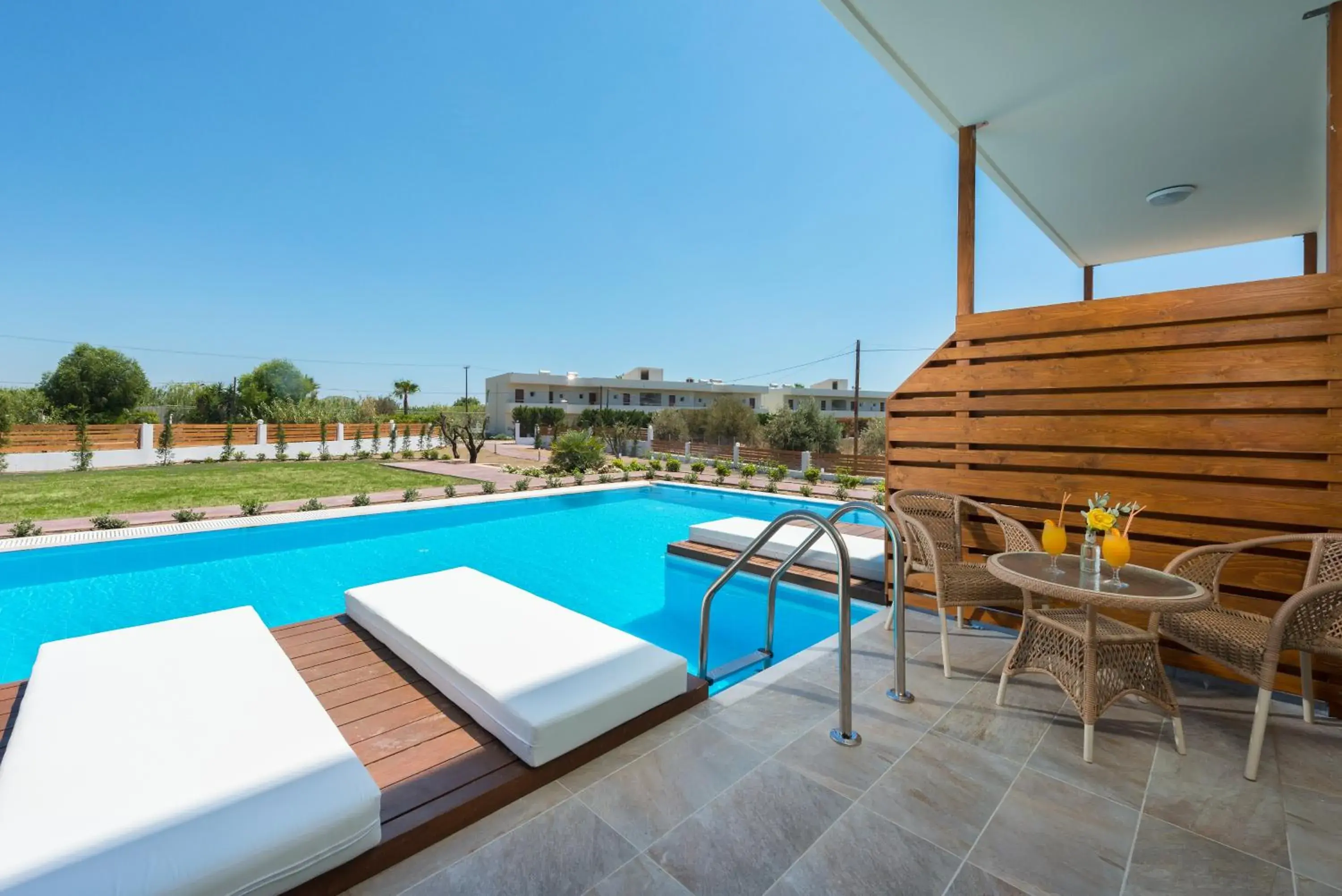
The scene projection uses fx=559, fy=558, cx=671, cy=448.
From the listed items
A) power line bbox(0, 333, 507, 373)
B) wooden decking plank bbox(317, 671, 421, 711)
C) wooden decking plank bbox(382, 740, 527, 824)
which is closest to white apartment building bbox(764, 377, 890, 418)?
power line bbox(0, 333, 507, 373)

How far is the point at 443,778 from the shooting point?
1.79 m

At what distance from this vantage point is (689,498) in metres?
12.4

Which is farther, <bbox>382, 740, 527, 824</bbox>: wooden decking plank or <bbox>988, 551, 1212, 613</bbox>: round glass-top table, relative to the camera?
<bbox>988, 551, 1212, 613</bbox>: round glass-top table

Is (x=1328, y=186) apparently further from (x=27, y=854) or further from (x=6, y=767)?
(x=6, y=767)

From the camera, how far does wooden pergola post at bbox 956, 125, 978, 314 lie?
12.6 ft

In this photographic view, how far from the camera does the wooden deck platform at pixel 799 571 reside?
4645 mm

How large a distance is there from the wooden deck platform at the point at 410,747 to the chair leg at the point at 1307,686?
2509mm

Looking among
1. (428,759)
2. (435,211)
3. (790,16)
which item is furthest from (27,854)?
(435,211)

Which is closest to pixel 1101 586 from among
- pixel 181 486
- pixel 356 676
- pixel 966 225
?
pixel 966 225

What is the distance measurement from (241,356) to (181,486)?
1208 inches

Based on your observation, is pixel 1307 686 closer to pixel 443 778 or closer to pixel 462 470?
pixel 443 778

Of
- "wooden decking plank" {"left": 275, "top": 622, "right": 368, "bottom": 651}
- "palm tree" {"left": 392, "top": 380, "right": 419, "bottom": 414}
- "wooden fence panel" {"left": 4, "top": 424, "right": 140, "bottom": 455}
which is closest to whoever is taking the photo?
"wooden decking plank" {"left": 275, "top": 622, "right": 368, "bottom": 651}

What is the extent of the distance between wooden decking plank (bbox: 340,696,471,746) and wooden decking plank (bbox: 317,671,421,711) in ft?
0.61

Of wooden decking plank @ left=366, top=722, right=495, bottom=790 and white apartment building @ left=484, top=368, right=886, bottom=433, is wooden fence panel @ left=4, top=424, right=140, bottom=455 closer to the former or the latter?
white apartment building @ left=484, top=368, right=886, bottom=433
